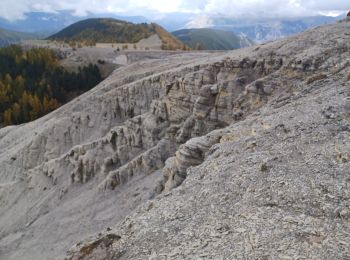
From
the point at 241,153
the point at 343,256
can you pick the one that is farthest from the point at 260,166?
the point at 343,256

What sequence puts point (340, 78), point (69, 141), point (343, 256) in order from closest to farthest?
point (343, 256) → point (340, 78) → point (69, 141)

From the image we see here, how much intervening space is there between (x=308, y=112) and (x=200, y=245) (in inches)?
493

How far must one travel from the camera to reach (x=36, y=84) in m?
115

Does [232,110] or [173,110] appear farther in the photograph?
[173,110]

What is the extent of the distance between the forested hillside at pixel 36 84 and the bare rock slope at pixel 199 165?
77.6 feet

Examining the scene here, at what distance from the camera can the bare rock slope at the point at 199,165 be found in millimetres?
15773

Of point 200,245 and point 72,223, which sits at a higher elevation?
point 200,245

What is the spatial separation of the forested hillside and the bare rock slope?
23651mm

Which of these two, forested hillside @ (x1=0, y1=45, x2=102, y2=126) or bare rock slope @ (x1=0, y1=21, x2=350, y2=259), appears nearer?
bare rock slope @ (x1=0, y1=21, x2=350, y2=259)

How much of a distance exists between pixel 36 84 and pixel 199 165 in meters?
101

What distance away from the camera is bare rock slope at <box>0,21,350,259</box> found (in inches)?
621

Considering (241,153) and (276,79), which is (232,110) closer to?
(276,79)

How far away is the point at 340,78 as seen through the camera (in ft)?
Answer: 93.9

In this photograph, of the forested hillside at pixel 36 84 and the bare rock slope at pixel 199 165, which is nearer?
the bare rock slope at pixel 199 165
